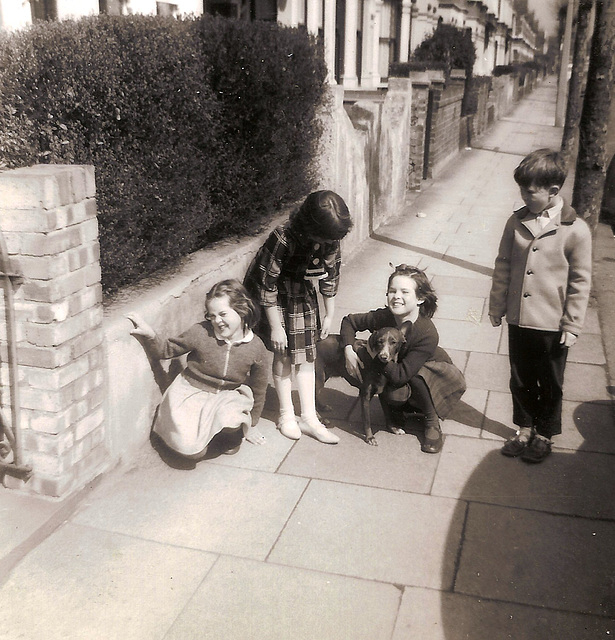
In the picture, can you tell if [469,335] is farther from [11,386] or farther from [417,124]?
[417,124]

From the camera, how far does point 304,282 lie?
4.22 metres

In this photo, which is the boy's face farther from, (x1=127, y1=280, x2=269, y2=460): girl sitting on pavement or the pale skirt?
the pale skirt

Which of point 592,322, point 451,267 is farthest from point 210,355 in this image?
point 451,267

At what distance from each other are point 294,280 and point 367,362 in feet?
2.05

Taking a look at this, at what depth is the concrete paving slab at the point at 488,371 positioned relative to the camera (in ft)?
17.3

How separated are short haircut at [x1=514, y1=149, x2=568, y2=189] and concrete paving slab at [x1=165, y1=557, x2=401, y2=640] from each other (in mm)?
2028

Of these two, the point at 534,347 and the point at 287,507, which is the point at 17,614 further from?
the point at 534,347

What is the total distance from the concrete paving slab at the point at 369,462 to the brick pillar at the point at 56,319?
1.14m

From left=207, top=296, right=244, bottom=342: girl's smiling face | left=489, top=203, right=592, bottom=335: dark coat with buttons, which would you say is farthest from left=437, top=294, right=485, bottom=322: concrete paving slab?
left=207, top=296, right=244, bottom=342: girl's smiling face

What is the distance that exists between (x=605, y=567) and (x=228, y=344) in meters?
2.12

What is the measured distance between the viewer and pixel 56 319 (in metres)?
3.29

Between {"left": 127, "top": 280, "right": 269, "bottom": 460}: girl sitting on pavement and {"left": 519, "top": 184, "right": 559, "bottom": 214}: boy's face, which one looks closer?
{"left": 519, "top": 184, "right": 559, "bottom": 214}: boy's face

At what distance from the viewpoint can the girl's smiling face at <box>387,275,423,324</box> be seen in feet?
13.7

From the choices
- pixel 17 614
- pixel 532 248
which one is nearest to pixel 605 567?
pixel 532 248
